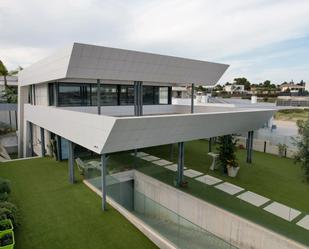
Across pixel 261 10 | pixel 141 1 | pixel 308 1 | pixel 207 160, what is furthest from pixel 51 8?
pixel 207 160

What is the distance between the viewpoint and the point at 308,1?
32.9ft

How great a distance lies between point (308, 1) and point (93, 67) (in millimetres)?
10435

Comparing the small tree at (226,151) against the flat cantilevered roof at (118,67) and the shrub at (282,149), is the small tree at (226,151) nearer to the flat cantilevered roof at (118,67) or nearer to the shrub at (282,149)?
the flat cantilevered roof at (118,67)

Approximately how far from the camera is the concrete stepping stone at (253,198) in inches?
406

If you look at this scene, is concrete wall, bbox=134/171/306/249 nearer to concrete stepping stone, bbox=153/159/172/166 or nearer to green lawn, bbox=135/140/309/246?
green lawn, bbox=135/140/309/246

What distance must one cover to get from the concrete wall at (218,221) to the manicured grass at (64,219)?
2789 mm

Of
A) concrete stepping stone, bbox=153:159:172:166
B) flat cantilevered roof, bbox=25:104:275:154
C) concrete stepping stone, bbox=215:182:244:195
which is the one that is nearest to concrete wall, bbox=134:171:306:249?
concrete stepping stone, bbox=215:182:244:195

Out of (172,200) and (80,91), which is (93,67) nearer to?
(80,91)

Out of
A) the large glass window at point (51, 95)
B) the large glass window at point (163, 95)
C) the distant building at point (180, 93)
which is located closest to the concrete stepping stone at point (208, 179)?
the large glass window at point (163, 95)

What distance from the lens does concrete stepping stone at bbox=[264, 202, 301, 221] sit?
9.22 metres

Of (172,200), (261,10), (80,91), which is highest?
(261,10)

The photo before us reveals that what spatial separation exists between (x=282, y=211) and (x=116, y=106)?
1216 cm

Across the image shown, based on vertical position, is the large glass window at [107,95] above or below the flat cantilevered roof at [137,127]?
above

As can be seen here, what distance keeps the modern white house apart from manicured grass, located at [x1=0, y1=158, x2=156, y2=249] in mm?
930
